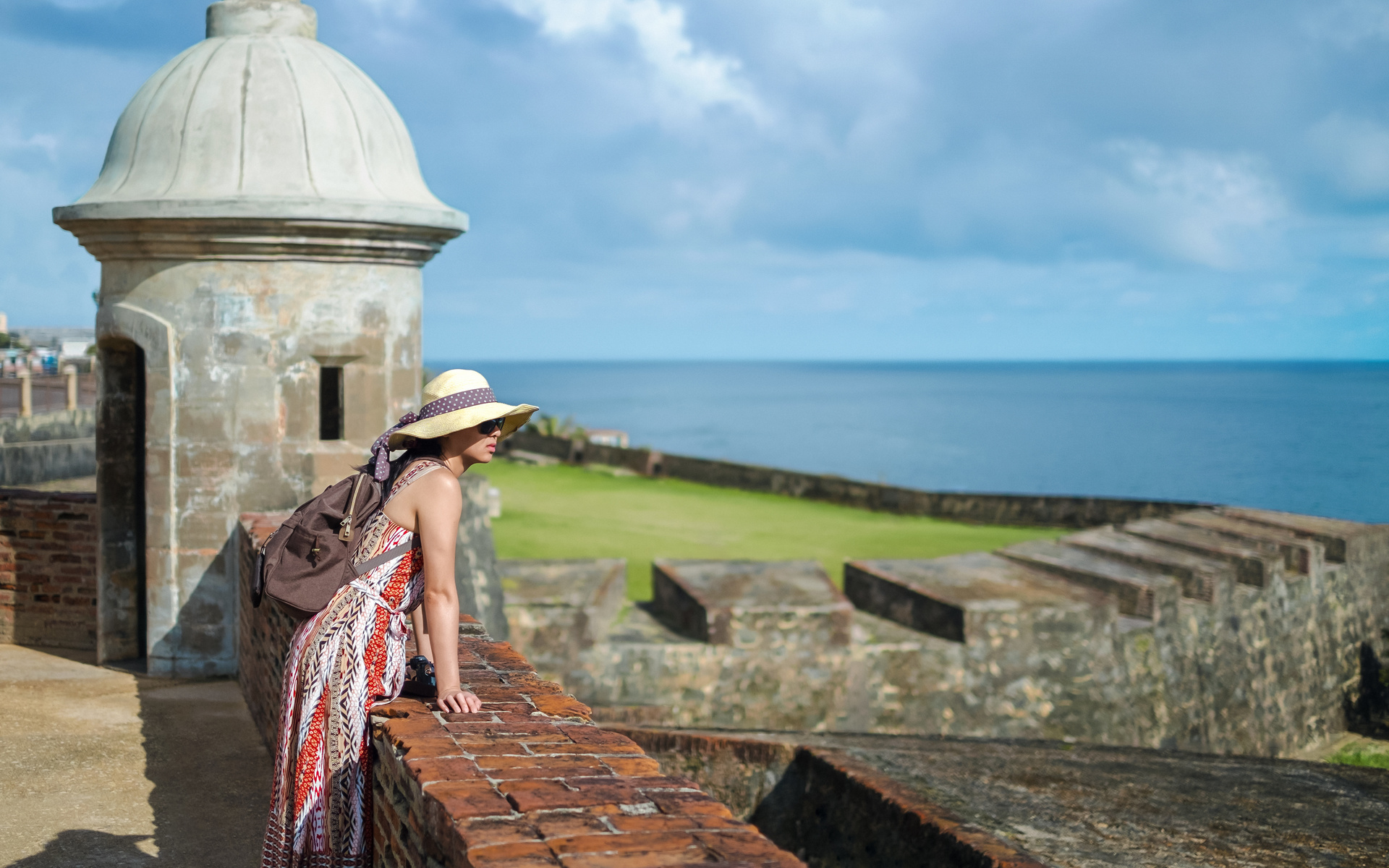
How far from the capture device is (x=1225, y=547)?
613 inches

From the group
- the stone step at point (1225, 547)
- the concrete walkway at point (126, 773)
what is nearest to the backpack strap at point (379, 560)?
the concrete walkway at point (126, 773)

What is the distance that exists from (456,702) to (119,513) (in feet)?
16.8

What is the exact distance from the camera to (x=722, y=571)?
43.6 ft

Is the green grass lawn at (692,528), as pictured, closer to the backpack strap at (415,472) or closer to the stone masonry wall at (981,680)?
the stone masonry wall at (981,680)

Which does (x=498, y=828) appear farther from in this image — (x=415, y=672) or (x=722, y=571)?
(x=722, y=571)

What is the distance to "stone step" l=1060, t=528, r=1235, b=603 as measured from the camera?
559 inches

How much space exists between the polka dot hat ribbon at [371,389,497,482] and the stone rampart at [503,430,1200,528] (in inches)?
713

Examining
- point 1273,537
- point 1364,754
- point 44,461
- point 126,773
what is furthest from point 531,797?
point 44,461

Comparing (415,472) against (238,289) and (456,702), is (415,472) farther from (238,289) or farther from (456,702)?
(238,289)

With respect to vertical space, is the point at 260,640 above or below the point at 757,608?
above

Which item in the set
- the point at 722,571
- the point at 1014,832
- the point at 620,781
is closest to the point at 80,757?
the point at 620,781

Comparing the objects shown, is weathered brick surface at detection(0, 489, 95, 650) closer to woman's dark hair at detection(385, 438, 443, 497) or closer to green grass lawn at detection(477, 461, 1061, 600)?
woman's dark hair at detection(385, 438, 443, 497)

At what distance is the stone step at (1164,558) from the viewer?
14211 millimetres

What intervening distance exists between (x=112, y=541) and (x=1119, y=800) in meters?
6.07
